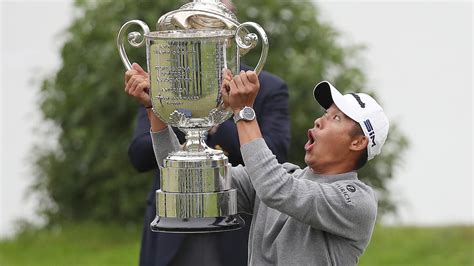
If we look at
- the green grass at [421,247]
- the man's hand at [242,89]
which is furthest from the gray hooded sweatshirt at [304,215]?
the green grass at [421,247]

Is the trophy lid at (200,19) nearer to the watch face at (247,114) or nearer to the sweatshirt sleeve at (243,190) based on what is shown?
the watch face at (247,114)

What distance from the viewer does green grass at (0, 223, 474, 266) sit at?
8.68 m

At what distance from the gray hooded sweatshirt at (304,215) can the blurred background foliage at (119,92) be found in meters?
4.03

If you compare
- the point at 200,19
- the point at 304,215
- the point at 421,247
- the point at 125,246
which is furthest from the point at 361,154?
the point at 125,246

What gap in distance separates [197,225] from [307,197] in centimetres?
39

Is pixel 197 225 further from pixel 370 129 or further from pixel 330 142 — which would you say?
pixel 370 129

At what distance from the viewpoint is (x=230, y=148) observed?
5.18 meters

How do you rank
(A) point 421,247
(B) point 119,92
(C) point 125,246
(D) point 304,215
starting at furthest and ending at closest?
(C) point 125,246, (A) point 421,247, (B) point 119,92, (D) point 304,215

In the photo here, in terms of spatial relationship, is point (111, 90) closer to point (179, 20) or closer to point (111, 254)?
point (111, 254)

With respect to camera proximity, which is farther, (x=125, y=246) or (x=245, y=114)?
(x=125, y=246)

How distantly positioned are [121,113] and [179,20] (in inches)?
180

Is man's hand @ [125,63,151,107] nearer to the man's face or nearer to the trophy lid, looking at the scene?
the trophy lid

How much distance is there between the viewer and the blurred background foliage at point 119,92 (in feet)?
27.4

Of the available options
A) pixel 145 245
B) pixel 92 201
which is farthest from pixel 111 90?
pixel 145 245
